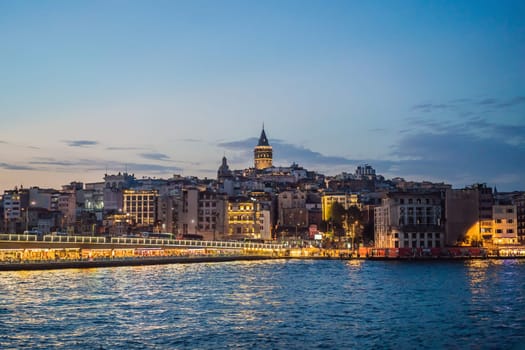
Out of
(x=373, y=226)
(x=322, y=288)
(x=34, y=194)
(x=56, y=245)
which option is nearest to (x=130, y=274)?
(x=56, y=245)

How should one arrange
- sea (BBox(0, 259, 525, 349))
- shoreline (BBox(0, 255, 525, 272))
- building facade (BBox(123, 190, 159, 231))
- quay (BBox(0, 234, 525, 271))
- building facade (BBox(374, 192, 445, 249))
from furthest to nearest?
building facade (BBox(123, 190, 159, 231))
building facade (BBox(374, 192, 445, 249))
quay (BBox(0, 234, 525, 271))
shoreline (BBox(0, 255, 525, 272))
sea (BBox(0, 259, 525, 349))

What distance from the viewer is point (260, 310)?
43.0 metres

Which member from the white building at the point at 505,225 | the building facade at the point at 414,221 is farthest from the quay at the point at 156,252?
the building facade at the point at 414,221

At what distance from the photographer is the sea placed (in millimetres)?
33281

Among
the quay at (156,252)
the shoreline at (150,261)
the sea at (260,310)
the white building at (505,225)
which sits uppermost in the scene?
the white building at (505,225)

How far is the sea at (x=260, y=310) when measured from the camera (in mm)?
33281

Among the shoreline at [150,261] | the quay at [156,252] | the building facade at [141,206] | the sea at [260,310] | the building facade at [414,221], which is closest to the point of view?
the sea at [260,310]

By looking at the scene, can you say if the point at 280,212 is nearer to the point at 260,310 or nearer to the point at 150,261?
the point at 150,261

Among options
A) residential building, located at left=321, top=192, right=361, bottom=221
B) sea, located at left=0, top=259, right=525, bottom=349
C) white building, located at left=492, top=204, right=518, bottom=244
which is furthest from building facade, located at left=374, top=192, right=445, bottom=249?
residential building, located at left=321, top=192, right=361, bottom=221

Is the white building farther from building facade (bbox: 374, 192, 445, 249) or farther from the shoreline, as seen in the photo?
building facade (bbox: 374, 192, 445, 249)

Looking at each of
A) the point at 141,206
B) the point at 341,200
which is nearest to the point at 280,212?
the point at 341,200

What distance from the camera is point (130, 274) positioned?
68125 millimetres

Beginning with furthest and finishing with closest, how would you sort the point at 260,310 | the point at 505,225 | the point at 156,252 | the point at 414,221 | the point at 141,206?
the point at 141,206
the point at 414,221
the point at 505,225
the point at 156,252
the point at 260,310

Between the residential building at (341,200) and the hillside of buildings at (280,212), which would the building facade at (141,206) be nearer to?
the hillside of buildings at (280,212)
